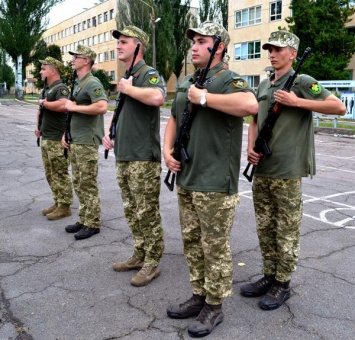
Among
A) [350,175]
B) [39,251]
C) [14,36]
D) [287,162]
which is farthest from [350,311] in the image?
[14,36]

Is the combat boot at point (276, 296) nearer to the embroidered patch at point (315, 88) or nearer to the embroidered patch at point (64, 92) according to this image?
the embroidered patch at point (315, 88)

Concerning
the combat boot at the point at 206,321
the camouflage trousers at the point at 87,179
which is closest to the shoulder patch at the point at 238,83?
the combat boot at the point at 206,321

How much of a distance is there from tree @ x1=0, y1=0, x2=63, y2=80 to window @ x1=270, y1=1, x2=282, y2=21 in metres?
21.3

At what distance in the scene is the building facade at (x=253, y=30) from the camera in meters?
35.2

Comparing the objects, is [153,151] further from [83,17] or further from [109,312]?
[83,17]

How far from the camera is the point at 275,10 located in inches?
1380

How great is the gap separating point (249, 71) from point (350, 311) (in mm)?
36235

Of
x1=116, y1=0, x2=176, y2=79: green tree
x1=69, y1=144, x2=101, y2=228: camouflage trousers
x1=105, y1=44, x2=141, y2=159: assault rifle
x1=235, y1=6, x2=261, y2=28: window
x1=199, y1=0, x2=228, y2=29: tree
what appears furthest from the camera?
x1=199, y1=0, x2=228, y2=29: tree

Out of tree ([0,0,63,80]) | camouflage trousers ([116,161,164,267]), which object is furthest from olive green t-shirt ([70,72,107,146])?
tree ([0,0,63,80])

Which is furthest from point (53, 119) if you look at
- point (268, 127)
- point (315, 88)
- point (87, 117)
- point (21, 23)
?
point (21, 23)

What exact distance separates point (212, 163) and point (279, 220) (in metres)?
0.84

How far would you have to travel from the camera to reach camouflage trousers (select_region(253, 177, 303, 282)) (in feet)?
10.5

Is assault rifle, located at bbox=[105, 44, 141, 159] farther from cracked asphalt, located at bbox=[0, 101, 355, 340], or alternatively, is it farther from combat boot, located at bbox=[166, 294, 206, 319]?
combat boot, located at bbox=[166, 294, 206, 319]

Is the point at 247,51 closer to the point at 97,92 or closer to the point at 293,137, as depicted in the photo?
the point at 97,92
